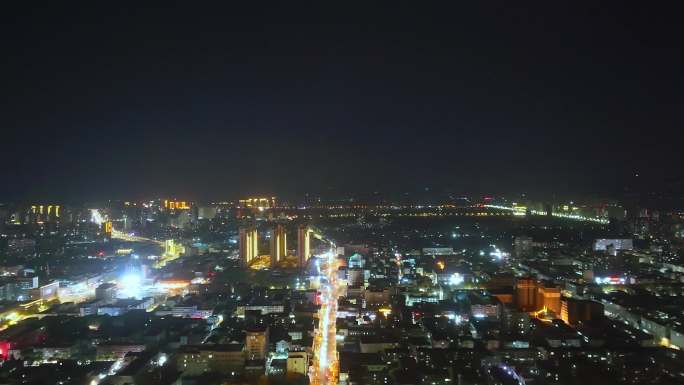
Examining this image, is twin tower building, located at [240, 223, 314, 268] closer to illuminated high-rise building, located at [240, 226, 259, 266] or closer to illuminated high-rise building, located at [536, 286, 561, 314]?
illuminated high-rise building, located at [240, 226, 259, 266]

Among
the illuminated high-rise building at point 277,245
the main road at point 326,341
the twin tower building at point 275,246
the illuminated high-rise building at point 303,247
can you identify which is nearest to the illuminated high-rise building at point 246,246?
the twin tower building at point 275,246

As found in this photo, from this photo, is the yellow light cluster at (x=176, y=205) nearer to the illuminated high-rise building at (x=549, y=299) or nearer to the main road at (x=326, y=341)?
the main road at (x=326, y=341)

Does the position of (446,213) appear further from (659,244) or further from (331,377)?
(331,377)

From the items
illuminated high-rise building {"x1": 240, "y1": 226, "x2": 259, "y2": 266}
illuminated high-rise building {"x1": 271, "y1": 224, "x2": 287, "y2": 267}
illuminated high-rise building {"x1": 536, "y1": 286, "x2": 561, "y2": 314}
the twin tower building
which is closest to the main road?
the twin tower building

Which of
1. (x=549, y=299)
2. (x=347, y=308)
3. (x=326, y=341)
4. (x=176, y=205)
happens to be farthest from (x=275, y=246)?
(x=176, y=205)

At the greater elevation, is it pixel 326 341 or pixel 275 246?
pixel 275 246

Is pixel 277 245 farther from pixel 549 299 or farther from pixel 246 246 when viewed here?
pixel 549 299

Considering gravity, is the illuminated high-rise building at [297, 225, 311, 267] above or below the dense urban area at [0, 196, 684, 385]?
above
